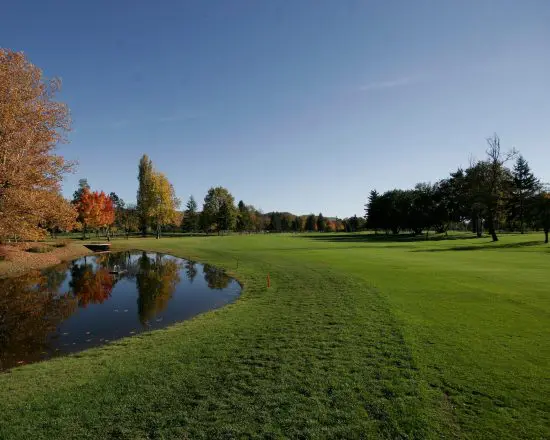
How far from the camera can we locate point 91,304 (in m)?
20.9

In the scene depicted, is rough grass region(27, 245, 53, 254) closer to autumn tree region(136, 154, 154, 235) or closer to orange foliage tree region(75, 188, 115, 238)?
orange foliage tree region(75, 188, 115, 238)

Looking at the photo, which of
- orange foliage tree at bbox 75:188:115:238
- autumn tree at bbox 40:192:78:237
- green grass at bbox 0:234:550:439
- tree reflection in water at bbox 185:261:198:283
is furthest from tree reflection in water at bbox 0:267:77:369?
orange foliage tree at bbox 75:188:115:238

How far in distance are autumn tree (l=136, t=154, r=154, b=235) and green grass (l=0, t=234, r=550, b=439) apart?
7951cm

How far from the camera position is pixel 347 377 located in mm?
8539

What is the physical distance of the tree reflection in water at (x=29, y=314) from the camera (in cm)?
1279

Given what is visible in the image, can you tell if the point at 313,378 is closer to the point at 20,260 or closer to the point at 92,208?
the point at 20,260

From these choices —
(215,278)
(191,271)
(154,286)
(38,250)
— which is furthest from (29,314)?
(38,250)

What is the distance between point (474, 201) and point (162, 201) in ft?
237

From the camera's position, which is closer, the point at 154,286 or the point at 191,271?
the point at 154,286

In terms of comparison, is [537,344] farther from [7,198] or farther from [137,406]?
[7,198]

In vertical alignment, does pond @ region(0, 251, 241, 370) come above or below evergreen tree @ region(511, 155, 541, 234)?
below

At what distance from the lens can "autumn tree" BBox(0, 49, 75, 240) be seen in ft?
65.5

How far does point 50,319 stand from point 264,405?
15.0 metres

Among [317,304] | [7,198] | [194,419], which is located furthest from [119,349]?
[7,198]
